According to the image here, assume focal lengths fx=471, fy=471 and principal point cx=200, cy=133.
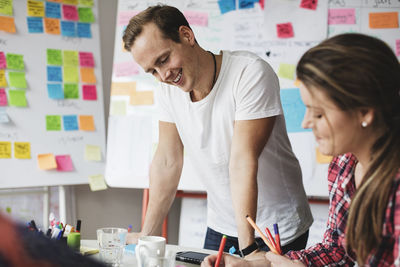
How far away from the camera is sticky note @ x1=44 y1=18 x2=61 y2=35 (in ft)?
7.98

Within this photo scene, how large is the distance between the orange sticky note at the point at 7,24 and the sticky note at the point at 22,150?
56cm

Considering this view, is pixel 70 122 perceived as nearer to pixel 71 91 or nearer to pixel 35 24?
pixel 71 91

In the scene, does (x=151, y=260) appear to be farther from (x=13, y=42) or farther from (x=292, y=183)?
(x=13, y=42)

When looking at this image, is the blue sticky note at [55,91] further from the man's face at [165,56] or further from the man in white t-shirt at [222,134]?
the man's face at [165,56]

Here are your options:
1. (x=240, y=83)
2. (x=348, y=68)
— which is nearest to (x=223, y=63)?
(x=240, y=83)

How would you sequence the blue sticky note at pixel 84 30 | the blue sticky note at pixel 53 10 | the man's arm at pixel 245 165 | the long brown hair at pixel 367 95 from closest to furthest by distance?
1. the long brown hair at pixel 367 95
2. the man's arm at pixel 245 165
3. the blue sticky note at pixel 53 10
4. the blue sticky note at pixel 84 30

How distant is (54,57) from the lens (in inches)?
96.3

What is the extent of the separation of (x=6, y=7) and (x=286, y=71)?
142 cm

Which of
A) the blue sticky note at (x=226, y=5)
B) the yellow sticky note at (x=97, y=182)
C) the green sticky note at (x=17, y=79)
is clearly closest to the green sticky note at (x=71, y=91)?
the green sticky note at (x=17, y=79)

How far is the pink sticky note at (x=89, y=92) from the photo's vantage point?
99.9 inches

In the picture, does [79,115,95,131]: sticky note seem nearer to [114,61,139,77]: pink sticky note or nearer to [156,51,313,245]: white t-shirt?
[114,61,139,77]: pink sticky note

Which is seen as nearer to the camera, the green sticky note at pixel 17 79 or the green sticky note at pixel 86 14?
the green sticky note at pixel 17 79

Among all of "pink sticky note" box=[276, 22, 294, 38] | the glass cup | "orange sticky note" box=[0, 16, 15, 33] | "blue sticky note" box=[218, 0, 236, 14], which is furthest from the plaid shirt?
"orange sticky note" box=[0, 16, 15, 33]

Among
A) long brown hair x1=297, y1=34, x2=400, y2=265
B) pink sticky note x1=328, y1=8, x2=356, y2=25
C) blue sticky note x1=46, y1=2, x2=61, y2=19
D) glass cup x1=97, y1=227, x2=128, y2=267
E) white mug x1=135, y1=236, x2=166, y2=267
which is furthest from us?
blue sticky note x1=46, y1=2, x2=61, y2=19
